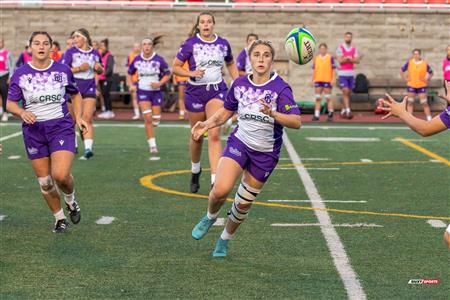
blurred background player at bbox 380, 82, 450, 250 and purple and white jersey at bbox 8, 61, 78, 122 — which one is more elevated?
blurred background player at bbox 380, 82, 450, 250

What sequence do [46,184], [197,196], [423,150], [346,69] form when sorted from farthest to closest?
[346,69]
[423,150]
[197,196]
[46,184]

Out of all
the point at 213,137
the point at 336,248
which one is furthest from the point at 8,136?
the point at 336,248

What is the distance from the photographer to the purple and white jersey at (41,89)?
418 inches

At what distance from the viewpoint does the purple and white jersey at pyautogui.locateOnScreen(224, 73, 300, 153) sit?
29.6 ft

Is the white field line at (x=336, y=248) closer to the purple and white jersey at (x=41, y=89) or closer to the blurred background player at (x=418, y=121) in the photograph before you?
the blurred background player at (x=418, y=121)

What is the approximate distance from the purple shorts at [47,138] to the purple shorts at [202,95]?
3.42m

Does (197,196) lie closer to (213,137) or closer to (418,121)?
(213,137)

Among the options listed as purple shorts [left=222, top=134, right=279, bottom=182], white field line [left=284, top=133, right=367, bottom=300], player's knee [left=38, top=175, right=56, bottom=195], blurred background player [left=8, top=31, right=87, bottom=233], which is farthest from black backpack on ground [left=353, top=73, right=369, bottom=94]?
purple shorts [left=222, top=134, right=279, bottom=182]

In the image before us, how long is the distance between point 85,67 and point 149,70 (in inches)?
72.3

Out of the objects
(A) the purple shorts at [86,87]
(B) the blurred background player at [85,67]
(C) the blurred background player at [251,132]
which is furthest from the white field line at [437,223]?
(A) the purple shorts at [86,87]

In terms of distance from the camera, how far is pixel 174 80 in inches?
1249

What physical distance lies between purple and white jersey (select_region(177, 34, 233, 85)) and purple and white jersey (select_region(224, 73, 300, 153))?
4.67 metres

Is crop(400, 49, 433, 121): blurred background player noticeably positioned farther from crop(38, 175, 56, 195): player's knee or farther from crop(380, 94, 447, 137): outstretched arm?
crop(380, 94, 447, 137): outstretched arm

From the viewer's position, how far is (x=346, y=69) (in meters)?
30.5
